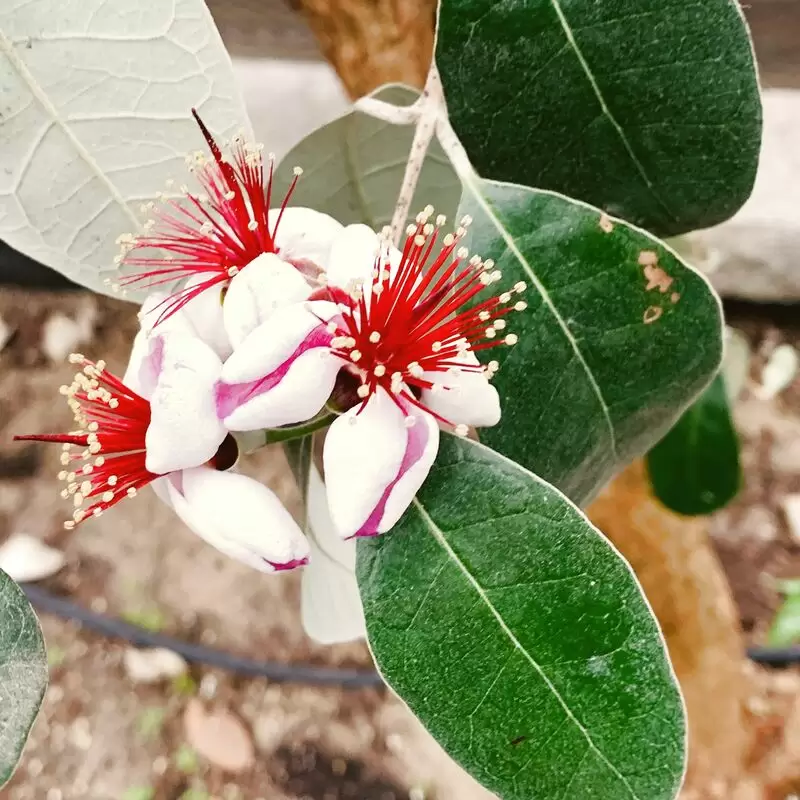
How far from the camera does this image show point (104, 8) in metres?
0.40

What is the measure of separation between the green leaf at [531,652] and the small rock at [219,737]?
1.08 meters

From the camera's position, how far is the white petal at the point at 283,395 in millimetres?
332

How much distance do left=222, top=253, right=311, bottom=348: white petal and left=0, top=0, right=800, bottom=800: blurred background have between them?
74 centimetres

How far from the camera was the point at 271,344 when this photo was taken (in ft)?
1.09

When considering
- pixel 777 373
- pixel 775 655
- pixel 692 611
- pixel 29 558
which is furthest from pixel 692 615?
pixel 29 558

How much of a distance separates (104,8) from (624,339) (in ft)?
0.94

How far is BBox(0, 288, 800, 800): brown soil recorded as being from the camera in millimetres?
1315

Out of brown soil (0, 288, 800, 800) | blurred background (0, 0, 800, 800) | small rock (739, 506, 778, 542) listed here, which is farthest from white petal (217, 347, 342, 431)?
small rock (739, 506, 778, 542)

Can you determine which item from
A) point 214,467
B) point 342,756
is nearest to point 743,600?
point 342,756

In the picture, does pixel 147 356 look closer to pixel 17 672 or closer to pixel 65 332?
pixel 17 672

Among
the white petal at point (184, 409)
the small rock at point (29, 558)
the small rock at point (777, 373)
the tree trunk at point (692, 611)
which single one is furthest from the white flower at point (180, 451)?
the small rock at point (777, 373)

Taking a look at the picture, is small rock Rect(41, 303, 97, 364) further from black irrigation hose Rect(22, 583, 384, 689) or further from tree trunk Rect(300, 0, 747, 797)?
tree trunk Rect(300, 0, 747, 797)

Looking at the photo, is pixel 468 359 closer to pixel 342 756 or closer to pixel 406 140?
pixel 406 140

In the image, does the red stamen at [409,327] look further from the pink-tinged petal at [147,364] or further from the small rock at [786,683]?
the small rock at [786,683]
